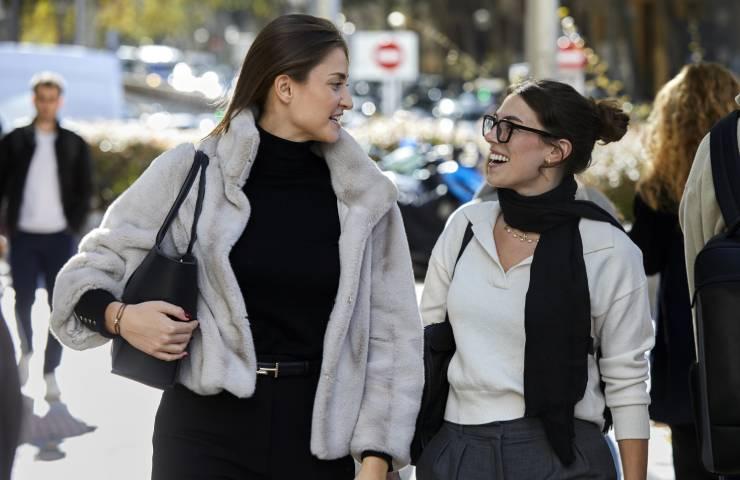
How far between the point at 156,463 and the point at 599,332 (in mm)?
1118

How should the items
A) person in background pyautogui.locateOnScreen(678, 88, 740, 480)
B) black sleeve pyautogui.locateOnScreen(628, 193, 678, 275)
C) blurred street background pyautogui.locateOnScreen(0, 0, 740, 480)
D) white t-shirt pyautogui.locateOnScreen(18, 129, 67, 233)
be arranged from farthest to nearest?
white t-shirt pyautogui.locateOnScreen(18, 129, 67, 233)
blurred street background pyautogui.locateOnScreen(0, 0, 740, 480)
black sleeve pyautogui.locateOnScreen(628, 193, 678, 275)
person in background pyautogui.locateOnScreen(678, 88, 740, 480)

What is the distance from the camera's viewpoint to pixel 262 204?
3.78 m

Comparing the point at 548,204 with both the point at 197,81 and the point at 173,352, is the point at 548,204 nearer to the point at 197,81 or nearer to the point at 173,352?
the point at 173,352

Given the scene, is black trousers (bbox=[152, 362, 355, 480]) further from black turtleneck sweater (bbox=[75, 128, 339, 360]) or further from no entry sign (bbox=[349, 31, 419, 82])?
no entry sign (bbox=[349, 31, 419, 82])

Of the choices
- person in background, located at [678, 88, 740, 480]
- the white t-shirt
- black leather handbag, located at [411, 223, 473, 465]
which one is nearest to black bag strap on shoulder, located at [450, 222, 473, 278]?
black leather handbag, located at [411, 223, 473, 465]

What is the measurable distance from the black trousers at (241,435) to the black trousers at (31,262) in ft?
18.5

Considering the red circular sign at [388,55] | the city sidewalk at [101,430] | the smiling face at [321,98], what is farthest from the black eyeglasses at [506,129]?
the red circular sign at [388,55]

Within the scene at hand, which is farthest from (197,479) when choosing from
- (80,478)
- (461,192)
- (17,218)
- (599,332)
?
(461,192)

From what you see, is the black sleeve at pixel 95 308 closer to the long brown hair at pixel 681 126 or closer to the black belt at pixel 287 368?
the black belt at pixel 287 368

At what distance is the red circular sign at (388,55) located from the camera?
80.2 feet

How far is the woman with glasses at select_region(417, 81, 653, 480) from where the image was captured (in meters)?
3.70

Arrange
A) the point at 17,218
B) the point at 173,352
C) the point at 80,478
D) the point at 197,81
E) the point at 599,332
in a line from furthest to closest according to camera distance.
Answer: the point at 197,81 < the point at 17,218 < the point at 80,478 < the point at 599,332 < the point at 173,352

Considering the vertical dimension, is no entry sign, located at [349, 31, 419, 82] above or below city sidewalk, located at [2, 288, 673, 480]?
above

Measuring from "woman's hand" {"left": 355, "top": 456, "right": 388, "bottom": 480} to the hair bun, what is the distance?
1.04 metres
